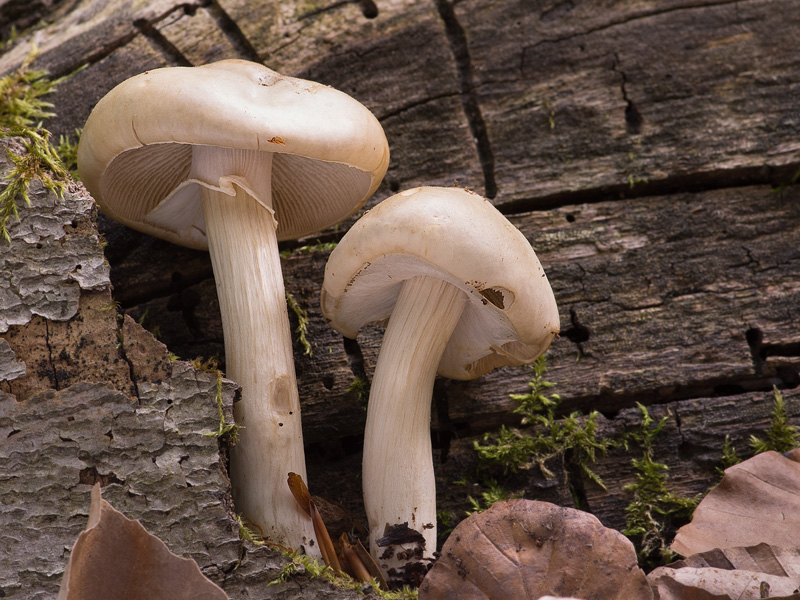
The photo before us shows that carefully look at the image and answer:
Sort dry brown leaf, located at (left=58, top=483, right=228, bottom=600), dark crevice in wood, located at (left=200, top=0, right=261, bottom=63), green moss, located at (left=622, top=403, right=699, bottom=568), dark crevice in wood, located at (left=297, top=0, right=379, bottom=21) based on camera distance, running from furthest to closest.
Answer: dark crevice in wood, located at (left=297, top=0, right=379, bottom=21), dark crevice in wood, located at (left=200, top=0, right=261, bottom=63), green moss, located at (left=622, top=403, right=699, bottom=568), dry brown leaf, located at (left=58, top=483, right=228, bottom=600)

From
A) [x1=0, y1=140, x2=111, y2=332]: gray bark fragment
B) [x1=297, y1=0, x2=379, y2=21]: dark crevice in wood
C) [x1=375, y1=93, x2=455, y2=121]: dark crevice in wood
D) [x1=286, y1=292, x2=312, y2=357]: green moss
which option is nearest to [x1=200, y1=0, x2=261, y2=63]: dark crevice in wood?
[x1=297, y1=0, x2=379, y2=21]: dark crevice in wood

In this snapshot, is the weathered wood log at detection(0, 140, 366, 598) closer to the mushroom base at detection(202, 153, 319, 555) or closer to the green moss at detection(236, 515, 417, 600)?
the green moss at detection(236, 515, 417, 600)

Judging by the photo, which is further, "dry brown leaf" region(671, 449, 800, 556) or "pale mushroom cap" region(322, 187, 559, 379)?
"dry brown leaf" region(671, 449, 800, 556)

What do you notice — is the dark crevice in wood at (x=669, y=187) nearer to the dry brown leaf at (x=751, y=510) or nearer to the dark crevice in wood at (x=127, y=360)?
the dry brown leaf at (x=751, y=510)

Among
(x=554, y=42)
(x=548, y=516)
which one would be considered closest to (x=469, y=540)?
(x=548, y=516)

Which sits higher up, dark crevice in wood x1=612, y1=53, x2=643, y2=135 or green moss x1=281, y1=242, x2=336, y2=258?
dark crevice in wood x1=612, y1=53, x2=643, y2=135

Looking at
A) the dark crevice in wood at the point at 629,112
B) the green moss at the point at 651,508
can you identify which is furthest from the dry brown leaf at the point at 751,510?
the dark crevice in wood at the point at 629,112

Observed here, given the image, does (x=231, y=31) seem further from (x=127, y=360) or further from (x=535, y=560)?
(x=535, y=560)

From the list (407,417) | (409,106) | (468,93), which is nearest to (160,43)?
(409,106)
